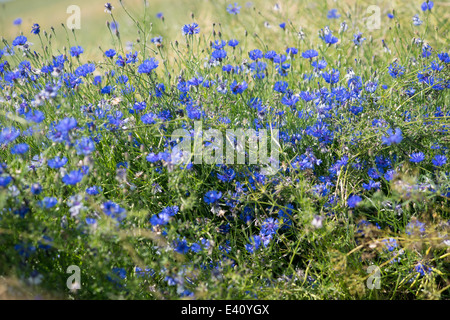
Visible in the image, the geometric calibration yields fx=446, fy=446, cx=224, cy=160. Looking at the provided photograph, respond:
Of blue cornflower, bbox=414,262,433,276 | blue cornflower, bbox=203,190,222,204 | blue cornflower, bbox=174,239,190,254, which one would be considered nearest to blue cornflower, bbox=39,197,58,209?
blue cornflower, bbox=174,239,190,254

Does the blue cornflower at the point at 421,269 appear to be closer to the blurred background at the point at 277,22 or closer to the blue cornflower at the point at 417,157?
the blue cornflower at the point at 417,157

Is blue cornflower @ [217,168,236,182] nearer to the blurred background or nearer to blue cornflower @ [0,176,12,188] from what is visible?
blue cornflower @ [0,176,12,188]

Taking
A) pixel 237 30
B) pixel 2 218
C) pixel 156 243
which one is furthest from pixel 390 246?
pixel 237 30

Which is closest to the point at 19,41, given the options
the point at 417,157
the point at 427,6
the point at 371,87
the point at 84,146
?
the point at 84,146

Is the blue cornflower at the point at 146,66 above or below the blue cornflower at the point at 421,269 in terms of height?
above

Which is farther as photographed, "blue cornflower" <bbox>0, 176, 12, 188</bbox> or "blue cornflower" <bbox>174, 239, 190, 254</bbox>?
"blue cornflower" <bbox>174, 239, 190, 254</bbox>

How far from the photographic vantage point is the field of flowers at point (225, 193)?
5.11 feet

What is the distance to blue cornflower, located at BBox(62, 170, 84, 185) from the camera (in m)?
1.59

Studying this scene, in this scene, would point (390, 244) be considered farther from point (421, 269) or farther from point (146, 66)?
point (146, 66)

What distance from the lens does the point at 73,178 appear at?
1.60 m

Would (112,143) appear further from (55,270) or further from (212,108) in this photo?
(55,270)

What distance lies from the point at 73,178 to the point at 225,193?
25.1 inches

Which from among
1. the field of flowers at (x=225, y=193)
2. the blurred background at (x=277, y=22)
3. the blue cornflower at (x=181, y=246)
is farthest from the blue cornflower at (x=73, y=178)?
the blurred background at (x=277, y=22)

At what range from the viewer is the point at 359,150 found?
2.06 metres
